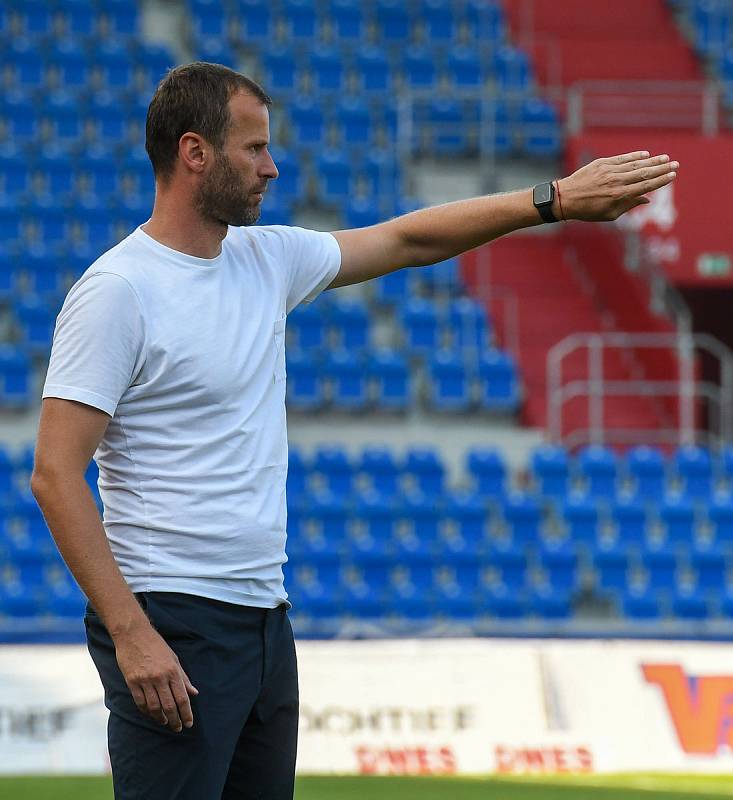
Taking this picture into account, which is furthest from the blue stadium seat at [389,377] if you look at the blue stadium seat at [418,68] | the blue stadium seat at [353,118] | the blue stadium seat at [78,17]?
the blue stadium seat at [78,17]

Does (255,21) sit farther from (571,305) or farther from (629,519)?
(629,519)

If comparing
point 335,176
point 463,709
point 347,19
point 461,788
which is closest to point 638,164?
point 461,788

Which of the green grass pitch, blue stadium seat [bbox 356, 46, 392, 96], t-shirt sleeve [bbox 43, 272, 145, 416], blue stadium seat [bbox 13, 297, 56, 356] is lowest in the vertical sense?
the green grass pitch

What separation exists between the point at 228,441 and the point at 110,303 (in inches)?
12.5

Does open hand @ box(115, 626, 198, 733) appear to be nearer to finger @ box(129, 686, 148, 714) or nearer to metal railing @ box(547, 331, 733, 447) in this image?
finger @ box(129, 686, 148, 714)

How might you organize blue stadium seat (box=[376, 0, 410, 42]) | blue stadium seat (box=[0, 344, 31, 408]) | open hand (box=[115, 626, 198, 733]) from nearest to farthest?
open hand (box=[115, 626, 198, 733]) < blue stadium seat (box=[0, 344, 31, 408]) < blue stadium seat (box=[376, 0, 410, 42])

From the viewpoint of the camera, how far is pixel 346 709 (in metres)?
7.59

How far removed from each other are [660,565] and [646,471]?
3.01 feet

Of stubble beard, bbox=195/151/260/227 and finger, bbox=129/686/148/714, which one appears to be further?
stubble beard, bbox=195/151/260/227

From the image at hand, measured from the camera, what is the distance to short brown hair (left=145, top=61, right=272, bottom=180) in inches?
99.8

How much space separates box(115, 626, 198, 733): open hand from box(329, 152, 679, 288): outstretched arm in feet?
2.94

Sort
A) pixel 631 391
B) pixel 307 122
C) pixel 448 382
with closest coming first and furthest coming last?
pixel 448 382 < pixel 631 391 < pixel 307 122

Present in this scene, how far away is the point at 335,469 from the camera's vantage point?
11422 millimetres

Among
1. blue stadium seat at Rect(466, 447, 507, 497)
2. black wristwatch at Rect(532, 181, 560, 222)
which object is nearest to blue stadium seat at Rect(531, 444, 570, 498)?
blue stadium seat at Rect(466, 447, 507, 497)
